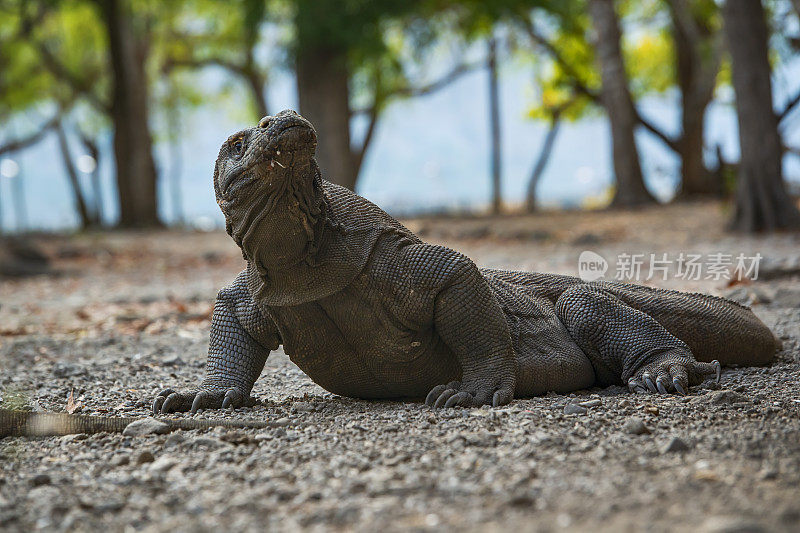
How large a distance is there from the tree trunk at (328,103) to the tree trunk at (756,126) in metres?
7.06

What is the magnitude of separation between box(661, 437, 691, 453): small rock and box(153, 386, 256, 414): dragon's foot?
1.71 metres

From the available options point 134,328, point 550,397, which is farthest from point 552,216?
point 550,397

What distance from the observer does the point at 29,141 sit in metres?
25.2

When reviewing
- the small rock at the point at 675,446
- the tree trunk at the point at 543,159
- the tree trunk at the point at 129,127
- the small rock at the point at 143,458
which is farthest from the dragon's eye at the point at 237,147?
the tree trunk at the point at 543,159

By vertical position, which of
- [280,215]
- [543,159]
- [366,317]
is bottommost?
[366,317]

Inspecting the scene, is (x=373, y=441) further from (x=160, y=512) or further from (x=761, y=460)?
(x=761, y=460)

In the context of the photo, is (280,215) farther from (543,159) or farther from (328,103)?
(543,159)

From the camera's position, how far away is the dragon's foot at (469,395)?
Answer: 10.9 feet

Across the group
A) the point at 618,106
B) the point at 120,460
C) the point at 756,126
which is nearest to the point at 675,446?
the point at 120,460

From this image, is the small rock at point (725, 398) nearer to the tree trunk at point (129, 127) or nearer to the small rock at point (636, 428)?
the small rock at point (636, 428)

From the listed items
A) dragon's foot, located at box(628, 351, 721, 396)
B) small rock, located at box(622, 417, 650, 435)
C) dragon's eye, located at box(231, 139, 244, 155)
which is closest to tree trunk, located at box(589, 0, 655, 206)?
dragon's foot, located at box(628, 351, 721, 396)

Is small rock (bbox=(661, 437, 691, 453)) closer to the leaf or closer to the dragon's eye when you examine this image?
the dragon's eye

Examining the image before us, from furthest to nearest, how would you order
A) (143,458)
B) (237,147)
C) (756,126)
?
(756,126) → (237,147) → (143,458)

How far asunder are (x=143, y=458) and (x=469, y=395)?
1.22 metres
